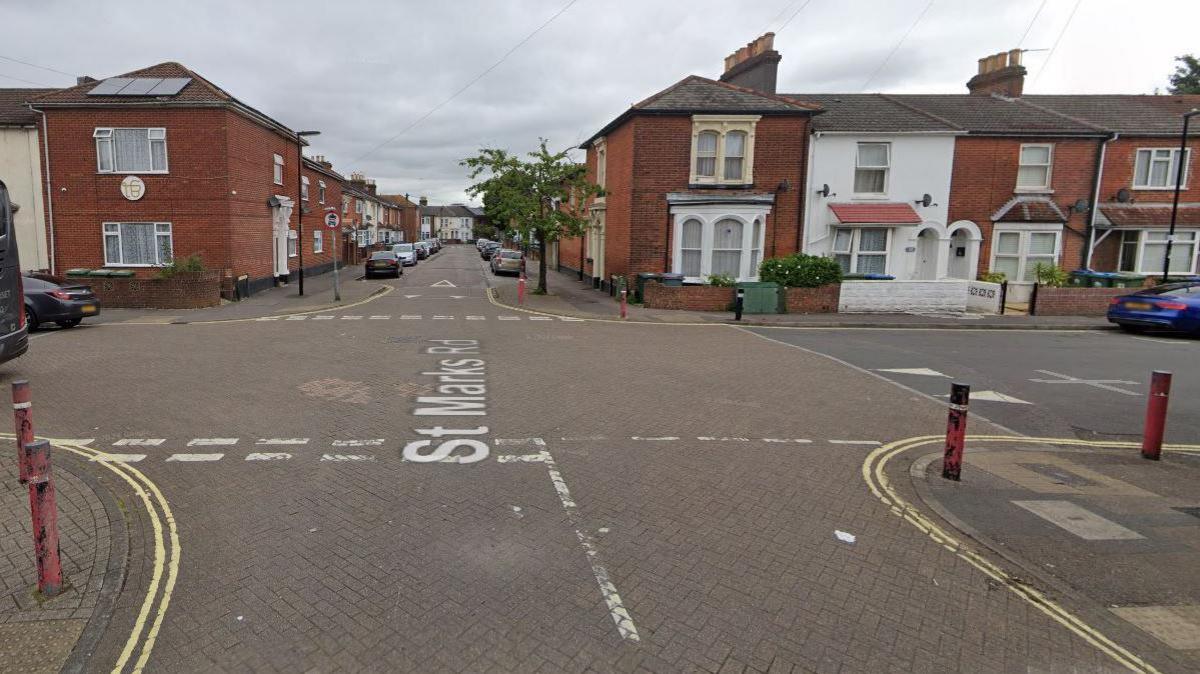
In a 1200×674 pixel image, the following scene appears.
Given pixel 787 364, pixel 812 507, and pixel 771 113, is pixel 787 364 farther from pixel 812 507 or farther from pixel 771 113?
pixel 771 113

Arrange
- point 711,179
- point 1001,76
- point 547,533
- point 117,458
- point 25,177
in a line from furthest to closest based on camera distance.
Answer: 1. point 1001,76
2. point 711,179
3. point 25,177
4. point 117,458
5. point 547,533

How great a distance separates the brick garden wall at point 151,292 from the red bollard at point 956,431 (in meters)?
21.5

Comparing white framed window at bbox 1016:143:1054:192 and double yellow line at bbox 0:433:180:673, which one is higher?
white framed window at bbox 1016:143:1054:192

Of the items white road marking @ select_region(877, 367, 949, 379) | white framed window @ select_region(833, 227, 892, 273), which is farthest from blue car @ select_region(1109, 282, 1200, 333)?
white road marking @ select_region(877, 367, 949, 379)

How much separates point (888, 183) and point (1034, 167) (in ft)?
19.3

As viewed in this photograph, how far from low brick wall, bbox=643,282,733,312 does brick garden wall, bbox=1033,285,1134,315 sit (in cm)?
1026

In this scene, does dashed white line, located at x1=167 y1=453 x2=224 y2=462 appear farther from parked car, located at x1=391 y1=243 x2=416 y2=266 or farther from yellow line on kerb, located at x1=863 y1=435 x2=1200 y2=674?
parked car, located at x1=391 y1=243 x2=416 y2=266

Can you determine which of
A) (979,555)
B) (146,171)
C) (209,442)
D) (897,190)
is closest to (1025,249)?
(897,190)

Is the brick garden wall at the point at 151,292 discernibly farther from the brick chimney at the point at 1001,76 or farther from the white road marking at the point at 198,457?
the brick chimney at the point at 1001,76

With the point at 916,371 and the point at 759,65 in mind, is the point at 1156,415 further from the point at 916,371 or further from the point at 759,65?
the point at 759,65

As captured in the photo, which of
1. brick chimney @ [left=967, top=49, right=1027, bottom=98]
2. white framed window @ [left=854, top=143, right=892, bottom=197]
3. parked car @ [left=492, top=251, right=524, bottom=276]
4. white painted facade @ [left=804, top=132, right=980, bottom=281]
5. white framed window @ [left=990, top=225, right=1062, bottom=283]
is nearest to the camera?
white painted facade @ [left=804, top=132, right=980, bottom=281]

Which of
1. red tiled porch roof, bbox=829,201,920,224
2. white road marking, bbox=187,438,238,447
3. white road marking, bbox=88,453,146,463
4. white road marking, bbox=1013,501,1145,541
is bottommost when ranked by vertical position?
white road marking, bbox=88,453,146,463

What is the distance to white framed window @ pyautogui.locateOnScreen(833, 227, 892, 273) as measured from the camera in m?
24.8

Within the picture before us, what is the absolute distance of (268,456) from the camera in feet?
22.1
